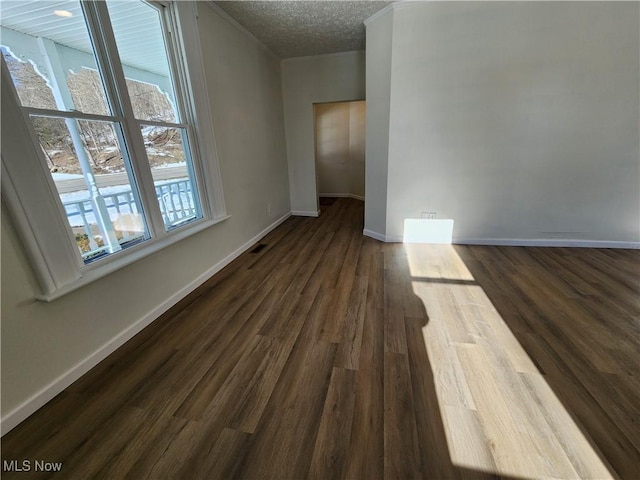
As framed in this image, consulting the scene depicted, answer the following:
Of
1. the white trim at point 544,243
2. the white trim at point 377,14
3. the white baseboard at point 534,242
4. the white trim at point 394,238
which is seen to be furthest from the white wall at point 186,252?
the white trim at point 544,243

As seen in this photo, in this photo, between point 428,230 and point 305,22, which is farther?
point 428,230

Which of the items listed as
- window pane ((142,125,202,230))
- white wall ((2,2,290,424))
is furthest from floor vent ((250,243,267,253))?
window pane ((142,125,202,230))

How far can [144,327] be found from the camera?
1967 millimetres

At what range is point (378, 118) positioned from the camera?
10.7 ft

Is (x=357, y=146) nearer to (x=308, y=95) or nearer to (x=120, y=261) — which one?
(x=308, y=95)

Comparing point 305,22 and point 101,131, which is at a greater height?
point 305,22

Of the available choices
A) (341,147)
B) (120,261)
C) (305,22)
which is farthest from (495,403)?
(341,147)

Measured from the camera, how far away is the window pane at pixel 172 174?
7.12 ft

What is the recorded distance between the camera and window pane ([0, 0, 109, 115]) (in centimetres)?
135

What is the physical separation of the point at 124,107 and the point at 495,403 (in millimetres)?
2953

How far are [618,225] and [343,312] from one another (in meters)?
3.45

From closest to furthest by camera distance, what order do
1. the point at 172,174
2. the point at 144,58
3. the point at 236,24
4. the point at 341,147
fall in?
1. the point at 144,58
2. the point at 172,174
3. the point at 236,24
4. the point at 341,147

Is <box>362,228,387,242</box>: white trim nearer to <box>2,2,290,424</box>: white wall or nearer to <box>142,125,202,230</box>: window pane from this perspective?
<box>2,2,290,424</box>: white wall

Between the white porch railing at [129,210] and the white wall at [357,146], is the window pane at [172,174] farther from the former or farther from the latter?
the white wall at [357,146]
